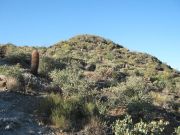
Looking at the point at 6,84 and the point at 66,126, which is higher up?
the point at 6,84

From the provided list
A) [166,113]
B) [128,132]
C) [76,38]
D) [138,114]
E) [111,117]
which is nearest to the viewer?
[128,132]

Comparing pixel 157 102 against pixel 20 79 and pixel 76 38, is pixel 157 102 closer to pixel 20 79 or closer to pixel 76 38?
pixel 20 79

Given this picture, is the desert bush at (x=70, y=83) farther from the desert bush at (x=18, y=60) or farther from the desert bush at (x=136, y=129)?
the desert bush at (x=18, y=60)

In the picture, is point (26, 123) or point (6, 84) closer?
point (26, 123)

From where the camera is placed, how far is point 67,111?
1488 centimetres

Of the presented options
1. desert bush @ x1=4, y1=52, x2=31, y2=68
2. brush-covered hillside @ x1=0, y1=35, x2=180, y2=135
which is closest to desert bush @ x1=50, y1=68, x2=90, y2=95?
brush-covered hillside @ x1=0, y1=35, x2=180, y2=135

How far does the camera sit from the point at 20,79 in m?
17.4

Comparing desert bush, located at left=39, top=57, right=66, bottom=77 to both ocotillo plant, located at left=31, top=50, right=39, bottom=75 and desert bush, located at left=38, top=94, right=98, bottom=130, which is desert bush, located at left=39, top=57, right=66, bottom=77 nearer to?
ocotillo plant, located at left=31, top=50, right=39, bottom=75

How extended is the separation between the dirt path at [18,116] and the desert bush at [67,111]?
485mm

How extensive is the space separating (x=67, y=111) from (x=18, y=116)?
70.7 inches

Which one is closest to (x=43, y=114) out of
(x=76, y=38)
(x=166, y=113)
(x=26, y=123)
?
(x=26, y=123)

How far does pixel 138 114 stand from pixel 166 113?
271 cm

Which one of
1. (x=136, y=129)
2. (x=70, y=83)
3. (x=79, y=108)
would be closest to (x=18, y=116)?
(x=79, y=108)

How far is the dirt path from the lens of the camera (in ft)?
43.7
